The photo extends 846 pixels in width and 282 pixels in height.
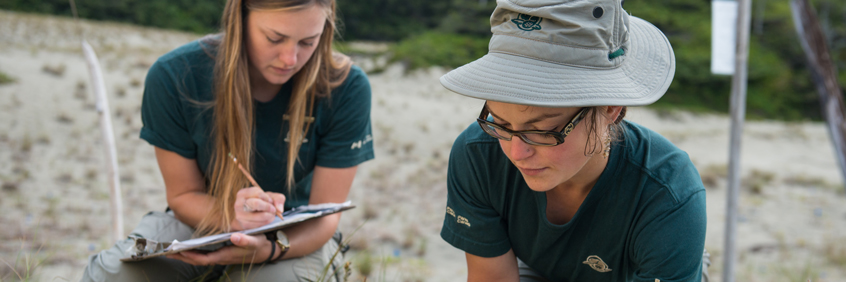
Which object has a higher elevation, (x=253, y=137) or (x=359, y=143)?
(x=253, y=137)

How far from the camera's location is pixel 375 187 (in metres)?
6.84

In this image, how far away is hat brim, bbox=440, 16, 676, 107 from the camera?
121cm

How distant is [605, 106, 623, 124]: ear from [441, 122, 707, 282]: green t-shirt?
0.20 m

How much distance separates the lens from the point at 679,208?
4.76 feet

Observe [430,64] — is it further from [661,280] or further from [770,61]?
[661,280]

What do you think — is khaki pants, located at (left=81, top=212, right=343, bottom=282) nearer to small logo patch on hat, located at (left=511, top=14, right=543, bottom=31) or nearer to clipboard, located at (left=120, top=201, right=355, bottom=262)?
clipboard, located at (left=120, top=201, right=355, bottom=262)

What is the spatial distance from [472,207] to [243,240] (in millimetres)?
762

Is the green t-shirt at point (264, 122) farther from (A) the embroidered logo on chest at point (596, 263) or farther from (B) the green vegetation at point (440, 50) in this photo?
(B) the green vegetation at point (440, 50)

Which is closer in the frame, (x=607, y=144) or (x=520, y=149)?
(x=520, y=149)

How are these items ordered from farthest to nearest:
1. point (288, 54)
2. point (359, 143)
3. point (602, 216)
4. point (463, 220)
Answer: point (359, 143) → point (288, 54) → point (463, 220) → point (602, 216)

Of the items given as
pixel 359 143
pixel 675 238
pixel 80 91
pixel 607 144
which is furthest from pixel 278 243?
pixel 80 91

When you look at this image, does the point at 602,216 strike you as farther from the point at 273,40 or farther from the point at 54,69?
the point at 54,69

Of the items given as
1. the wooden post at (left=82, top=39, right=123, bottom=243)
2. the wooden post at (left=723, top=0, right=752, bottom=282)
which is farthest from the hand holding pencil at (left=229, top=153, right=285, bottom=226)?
the wooden post at (left=723, top=0, right=752, bottom=282)

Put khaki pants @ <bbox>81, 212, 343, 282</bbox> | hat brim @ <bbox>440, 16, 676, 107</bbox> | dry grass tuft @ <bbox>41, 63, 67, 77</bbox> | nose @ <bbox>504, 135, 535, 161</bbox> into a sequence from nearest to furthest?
hat brim @ <bbox>440, 16, 676, 107</bbox>, nose @ <bbox>504, 135, 535, 161</bbox>, khaki pants @ <bbox>81, 212, 343, 282</bbox>, dry grass tuft @ <bbox>41, 63, 67, 77</bbox>
